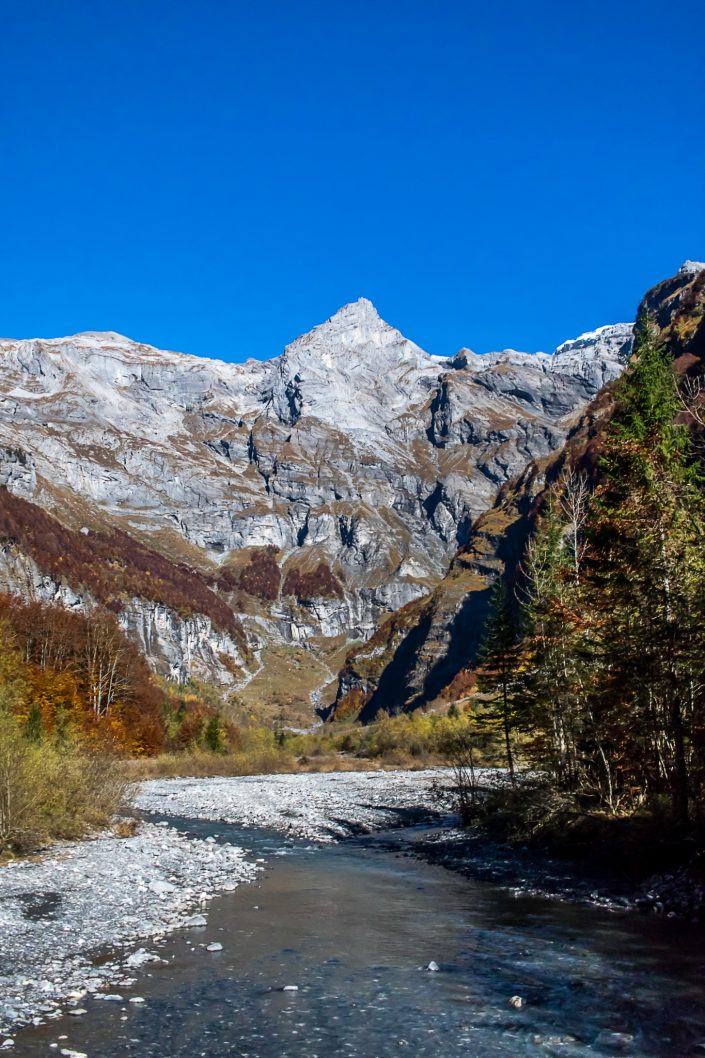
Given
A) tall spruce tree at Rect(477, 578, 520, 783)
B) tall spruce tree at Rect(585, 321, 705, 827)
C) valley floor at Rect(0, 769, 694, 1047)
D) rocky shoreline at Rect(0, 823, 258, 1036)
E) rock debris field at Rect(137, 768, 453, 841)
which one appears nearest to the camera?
rocky shoreline at Rect(0, 823, 258, 1036)

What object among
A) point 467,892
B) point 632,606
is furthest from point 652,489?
point 467,892

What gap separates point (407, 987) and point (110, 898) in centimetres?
948

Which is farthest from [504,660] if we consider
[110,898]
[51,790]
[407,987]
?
[407,987]

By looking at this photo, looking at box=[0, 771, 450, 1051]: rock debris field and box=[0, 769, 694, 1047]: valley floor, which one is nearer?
box=[0, 771, 450, 1051]: rock debris field

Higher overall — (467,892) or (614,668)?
(614,668)

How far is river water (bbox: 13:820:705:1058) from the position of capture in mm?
9742

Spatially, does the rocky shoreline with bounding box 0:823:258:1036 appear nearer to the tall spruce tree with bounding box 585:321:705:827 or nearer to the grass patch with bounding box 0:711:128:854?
the grass patch with bounding box 0:711:128:854

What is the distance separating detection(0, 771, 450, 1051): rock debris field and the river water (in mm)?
576

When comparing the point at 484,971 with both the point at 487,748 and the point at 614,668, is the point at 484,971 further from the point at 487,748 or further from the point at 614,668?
the point at 487,748

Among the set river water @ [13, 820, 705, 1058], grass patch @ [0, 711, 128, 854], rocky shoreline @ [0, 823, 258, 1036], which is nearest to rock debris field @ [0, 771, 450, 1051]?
rocky shoreline @ [0, 823, 258, 1036]

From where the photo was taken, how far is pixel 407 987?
12195 millimetres

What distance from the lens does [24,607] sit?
244 feet

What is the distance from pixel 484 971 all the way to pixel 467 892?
745 cm

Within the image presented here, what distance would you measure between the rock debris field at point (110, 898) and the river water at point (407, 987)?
1.89 feet
